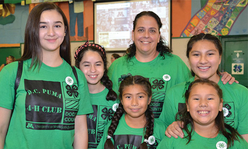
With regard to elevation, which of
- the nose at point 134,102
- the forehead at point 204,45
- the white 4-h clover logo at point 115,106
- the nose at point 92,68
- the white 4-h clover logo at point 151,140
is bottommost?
the white 4-h clover logo at point 151,140

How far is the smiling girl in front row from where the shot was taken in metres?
1.71

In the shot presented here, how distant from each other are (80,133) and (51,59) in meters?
0.63

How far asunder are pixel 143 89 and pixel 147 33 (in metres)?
0.62

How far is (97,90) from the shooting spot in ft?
7.43

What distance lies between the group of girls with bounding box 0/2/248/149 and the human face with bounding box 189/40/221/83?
2 centimetres

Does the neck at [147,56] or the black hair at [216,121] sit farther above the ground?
the neck at [147,56]

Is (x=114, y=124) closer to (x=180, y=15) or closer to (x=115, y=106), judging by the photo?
(x=115, y=106)

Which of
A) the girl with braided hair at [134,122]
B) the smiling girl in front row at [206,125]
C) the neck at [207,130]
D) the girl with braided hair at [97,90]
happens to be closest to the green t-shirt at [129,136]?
the girl with braided hair at [134,122]

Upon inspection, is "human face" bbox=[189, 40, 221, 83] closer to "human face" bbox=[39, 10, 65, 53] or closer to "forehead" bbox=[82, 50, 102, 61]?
"forehead" bbox=[82, 50, 102, 61]

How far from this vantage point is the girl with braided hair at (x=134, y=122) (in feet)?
6.40

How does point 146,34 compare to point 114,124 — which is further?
point 146,34

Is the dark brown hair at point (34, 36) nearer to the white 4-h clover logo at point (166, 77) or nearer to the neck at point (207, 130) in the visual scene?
the white 4-h clover logo at point (166, 77)

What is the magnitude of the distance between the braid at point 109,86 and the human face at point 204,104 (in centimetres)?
74

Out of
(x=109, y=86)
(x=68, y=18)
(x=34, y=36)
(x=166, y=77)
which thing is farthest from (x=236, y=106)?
(x=68, y=18)
